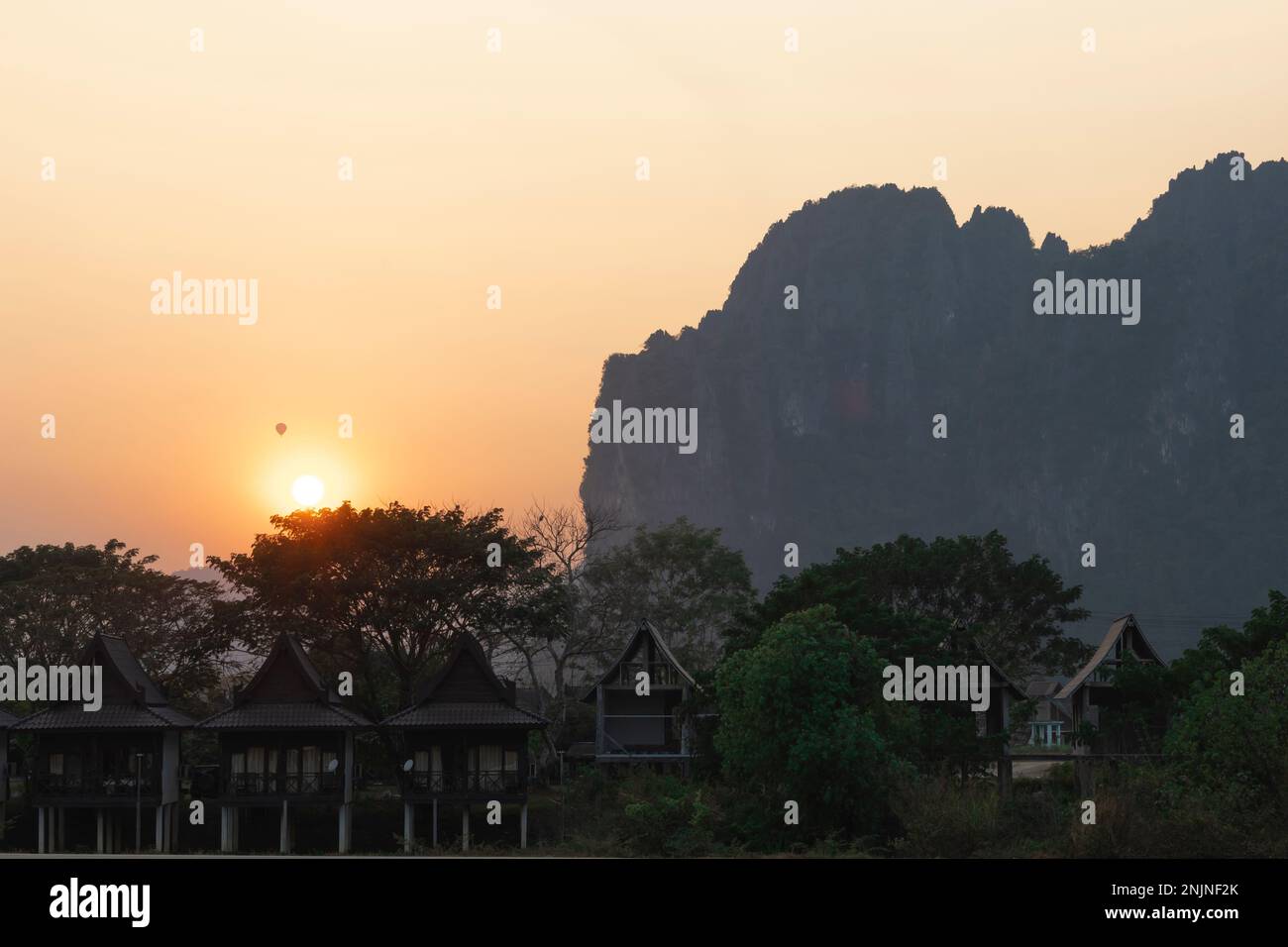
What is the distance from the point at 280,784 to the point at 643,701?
54.8ft

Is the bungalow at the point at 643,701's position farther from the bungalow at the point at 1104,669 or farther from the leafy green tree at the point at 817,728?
the leafy green tree at the point at 817,728

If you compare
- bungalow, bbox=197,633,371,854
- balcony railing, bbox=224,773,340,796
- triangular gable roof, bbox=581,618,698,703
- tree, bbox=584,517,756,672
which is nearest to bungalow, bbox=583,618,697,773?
triangular gable roof, bbox=581,618,698,703

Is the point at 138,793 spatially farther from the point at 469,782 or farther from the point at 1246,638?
the point at 1246,638

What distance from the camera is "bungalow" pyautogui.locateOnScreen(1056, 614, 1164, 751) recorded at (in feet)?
180

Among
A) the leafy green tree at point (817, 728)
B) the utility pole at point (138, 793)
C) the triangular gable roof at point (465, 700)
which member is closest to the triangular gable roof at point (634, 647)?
the triangular gable roof at point (465, 700)

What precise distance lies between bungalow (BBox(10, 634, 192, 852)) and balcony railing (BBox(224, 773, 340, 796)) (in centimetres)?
260

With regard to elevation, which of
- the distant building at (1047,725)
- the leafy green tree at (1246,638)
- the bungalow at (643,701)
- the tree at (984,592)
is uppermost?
the tree at (984,592)

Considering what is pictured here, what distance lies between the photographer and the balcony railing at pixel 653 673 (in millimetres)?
59062

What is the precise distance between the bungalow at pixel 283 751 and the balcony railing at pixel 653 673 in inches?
524

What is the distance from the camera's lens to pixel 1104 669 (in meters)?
53.8
